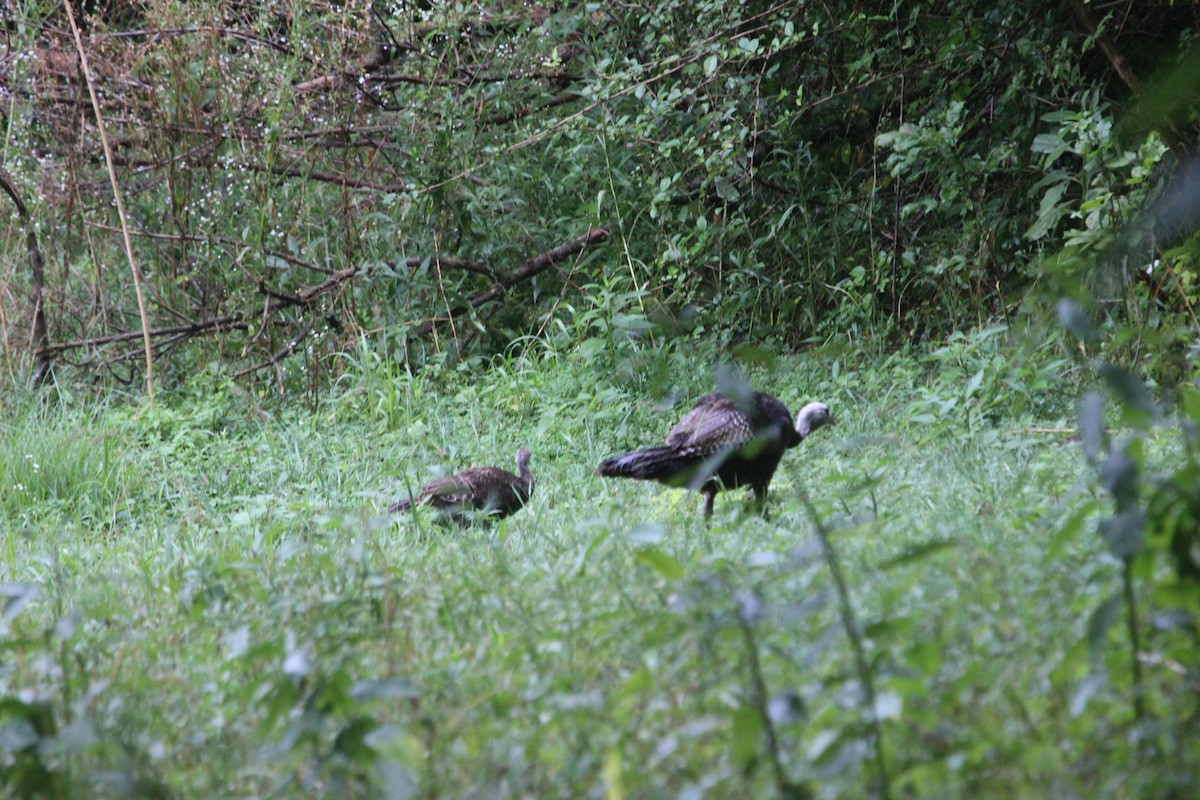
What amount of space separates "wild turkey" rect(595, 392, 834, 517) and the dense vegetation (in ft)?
0.53

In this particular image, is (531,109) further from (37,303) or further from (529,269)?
(37,303)

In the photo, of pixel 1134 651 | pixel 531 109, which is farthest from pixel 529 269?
pixel 1134 651

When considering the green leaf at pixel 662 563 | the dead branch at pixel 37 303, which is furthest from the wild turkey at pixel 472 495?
the dead branch at pixel 37 303

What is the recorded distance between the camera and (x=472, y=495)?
576 cm

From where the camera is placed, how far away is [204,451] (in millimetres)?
7883

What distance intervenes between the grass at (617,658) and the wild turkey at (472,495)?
0.78 feet

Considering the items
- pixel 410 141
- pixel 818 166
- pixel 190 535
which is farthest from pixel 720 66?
pixel 190 535

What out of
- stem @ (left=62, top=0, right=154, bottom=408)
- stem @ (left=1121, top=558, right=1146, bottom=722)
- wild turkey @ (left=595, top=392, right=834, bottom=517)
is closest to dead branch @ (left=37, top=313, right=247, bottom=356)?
stem @ (left=62, top=0, right=154, bottom=408)

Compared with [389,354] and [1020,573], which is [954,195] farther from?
[1020,573]

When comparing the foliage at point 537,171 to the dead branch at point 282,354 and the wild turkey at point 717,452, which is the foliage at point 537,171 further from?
the wild turkey at point 717,452

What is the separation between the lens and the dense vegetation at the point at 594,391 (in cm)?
237

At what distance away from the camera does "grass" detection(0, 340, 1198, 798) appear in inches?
89.2

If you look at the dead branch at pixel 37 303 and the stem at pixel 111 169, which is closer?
the stem at pixel 111 169

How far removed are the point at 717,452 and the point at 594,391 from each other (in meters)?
2.47
